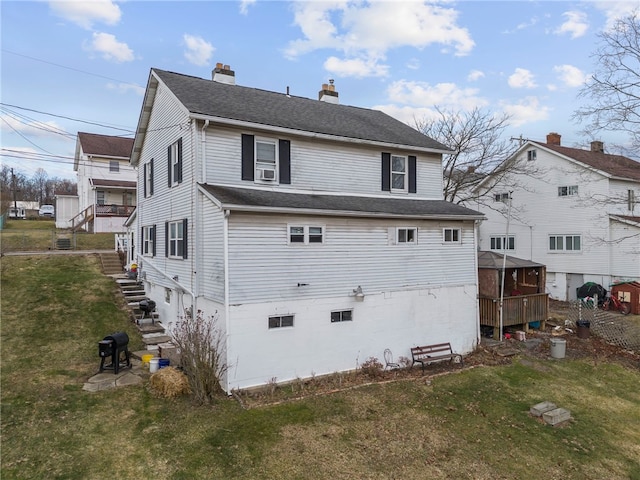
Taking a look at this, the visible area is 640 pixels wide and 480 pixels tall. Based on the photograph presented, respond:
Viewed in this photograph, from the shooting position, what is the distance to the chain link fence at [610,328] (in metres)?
16.6

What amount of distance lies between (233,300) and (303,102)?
419 inches

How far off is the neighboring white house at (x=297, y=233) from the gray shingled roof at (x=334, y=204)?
6 centimetres

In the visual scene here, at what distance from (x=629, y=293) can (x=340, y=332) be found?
19536 mm

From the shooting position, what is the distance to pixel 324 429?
29.1 feet

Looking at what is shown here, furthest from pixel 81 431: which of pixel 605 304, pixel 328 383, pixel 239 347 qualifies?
pixel 605 304

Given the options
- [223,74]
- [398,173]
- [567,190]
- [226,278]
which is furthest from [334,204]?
[567,190]

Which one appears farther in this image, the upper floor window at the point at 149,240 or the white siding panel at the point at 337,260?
the upper floor window at the point at 149,240

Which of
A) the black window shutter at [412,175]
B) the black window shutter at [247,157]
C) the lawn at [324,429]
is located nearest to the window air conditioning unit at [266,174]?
the black window shutter at [247,157]

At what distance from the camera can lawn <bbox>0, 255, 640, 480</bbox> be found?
24.3ft

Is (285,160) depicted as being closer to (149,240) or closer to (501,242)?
(149,240)

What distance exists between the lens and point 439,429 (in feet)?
30.4

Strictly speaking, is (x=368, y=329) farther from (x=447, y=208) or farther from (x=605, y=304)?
(x=605, y=304)

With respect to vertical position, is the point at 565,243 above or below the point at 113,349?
above

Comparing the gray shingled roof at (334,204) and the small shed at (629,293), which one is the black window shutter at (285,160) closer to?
the gray shingled roof at (334,204)
